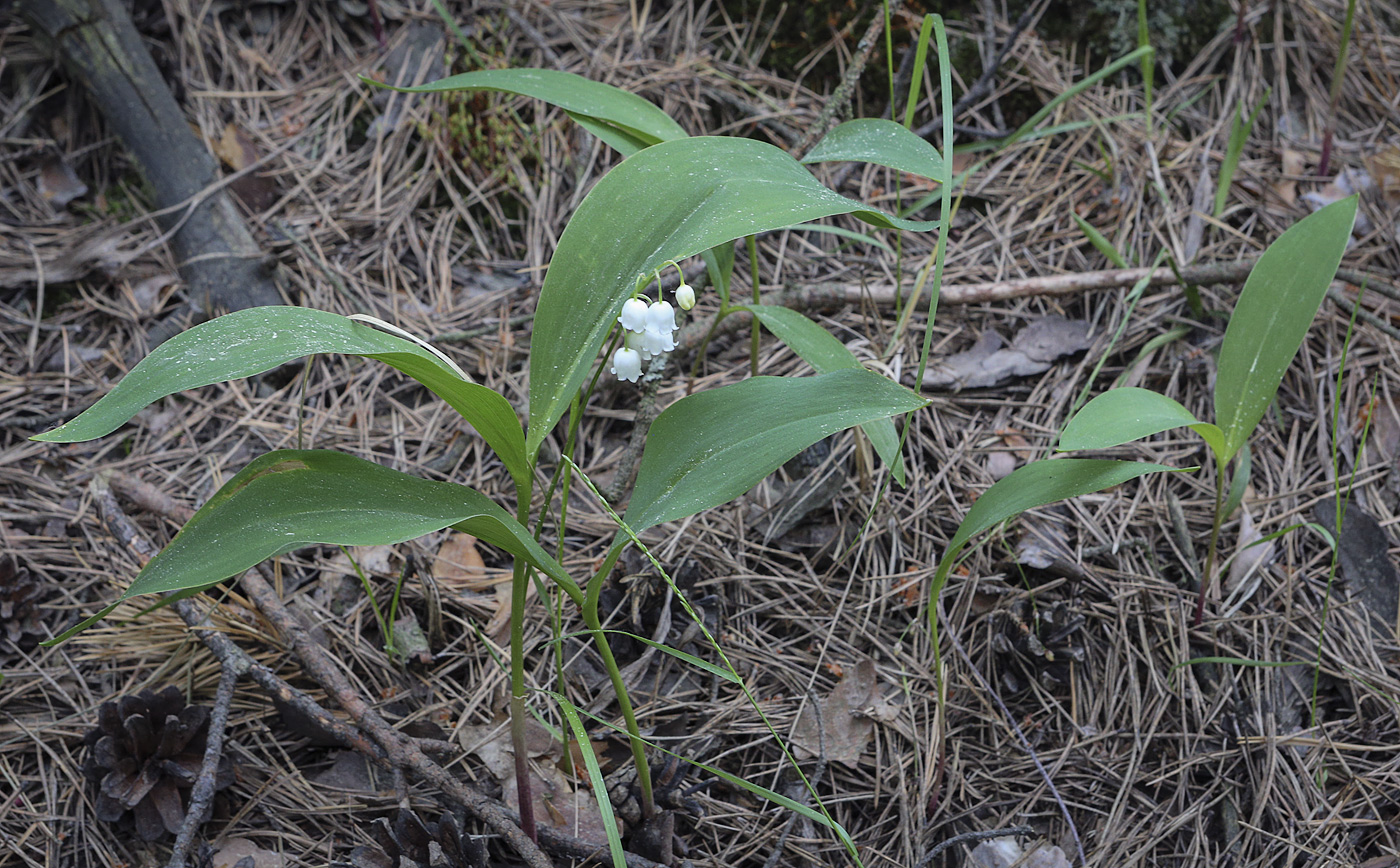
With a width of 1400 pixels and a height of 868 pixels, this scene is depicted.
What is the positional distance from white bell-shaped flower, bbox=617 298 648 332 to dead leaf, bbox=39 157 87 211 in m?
1.91

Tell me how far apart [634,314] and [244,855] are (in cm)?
103

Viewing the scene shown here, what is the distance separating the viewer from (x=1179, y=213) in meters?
2.01

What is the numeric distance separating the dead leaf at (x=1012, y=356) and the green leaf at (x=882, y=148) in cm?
63

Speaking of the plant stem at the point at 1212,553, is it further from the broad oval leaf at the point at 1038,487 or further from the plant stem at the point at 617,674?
the plant stem at the point at 617,674

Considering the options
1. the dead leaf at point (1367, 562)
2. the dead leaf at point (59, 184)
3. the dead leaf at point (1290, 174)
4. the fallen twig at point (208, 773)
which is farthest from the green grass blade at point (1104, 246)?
the dead leaf at point (59, 184)

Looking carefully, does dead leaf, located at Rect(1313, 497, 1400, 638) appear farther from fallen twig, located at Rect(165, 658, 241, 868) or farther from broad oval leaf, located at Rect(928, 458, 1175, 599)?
fallen twig, located at Rect(165, 658, 241, 868)

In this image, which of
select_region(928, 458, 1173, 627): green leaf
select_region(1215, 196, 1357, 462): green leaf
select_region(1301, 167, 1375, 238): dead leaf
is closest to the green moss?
select_region(1301, 167, 1375, 238): dead leaf

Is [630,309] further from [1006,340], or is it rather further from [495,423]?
[1006,340]

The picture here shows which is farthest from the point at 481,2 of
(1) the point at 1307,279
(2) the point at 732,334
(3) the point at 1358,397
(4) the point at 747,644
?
(3) the point at 1358,397

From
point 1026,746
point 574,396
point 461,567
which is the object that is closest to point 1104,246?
point 1026,746

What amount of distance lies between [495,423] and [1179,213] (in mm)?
1766

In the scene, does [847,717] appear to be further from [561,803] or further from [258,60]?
[258,60]

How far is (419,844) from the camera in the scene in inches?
47.7

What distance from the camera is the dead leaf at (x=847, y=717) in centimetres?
140
